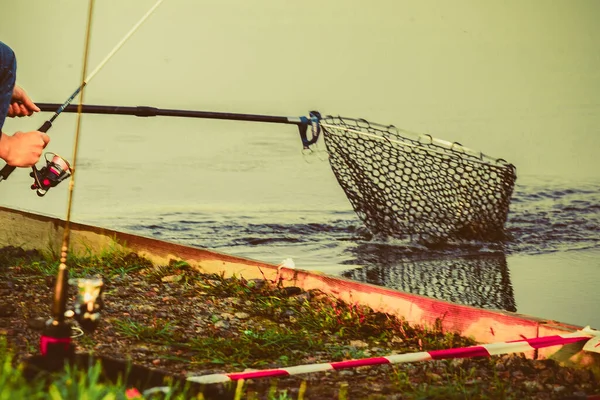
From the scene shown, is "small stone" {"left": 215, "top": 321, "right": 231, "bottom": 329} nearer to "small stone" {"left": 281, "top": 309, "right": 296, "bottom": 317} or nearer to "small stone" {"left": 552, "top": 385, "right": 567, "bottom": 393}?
"small stone" {"left": 281, "top": 309, "right": 296, "bottom": 317}

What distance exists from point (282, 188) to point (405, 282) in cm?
230

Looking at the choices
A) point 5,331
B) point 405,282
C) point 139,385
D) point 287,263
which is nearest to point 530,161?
point 405,282

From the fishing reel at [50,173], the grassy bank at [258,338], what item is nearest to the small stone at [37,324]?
the grassy bank at [258,338]

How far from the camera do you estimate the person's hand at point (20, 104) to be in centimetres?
365

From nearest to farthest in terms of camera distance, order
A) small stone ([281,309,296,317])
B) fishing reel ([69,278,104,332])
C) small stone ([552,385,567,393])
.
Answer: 1. fishing reel ([69,278,104,332])
2. small stone ([552,385,567,393])
3. small stone ([281,309,296,317])

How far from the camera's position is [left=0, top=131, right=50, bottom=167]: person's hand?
10.5 feet

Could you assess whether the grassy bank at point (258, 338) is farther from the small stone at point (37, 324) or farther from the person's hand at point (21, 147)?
the person's hand at point (21, 147)

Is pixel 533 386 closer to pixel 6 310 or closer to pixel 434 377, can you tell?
pixel 434 377

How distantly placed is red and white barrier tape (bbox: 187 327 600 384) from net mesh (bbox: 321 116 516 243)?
2.26 meters

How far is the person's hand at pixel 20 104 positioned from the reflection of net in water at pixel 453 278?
3.07 meters

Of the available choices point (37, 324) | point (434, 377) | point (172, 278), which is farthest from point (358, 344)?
point (37, 324)

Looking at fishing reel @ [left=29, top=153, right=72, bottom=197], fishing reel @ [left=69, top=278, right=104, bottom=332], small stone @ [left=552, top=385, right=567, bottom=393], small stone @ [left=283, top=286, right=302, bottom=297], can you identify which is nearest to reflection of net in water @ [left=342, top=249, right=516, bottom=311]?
small stone @ [left=283, top=286, right=302, bottom=297]

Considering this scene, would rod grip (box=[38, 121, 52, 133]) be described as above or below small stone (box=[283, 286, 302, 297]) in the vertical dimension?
above

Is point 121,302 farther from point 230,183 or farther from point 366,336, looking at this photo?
point 230,183
